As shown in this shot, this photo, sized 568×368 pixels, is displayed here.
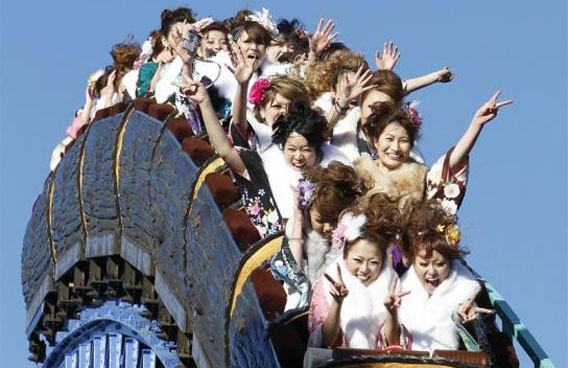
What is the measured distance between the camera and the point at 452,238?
9594 millimetres

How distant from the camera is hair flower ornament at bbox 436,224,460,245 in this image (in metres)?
9.59

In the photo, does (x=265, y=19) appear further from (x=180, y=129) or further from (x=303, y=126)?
(x=303, y=126)

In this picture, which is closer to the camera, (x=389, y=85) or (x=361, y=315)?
(x=361, y=315)

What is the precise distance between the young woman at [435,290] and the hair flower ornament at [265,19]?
317cm

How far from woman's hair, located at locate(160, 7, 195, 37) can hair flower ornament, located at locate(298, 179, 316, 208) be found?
13.8ft

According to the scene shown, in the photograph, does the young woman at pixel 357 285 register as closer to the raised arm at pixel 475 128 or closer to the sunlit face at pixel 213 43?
the raised arm at pixel 475 128

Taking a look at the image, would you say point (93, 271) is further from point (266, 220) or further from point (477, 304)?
point (477, 304)

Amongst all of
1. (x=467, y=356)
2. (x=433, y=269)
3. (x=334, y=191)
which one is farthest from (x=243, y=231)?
(x=467, y=356)

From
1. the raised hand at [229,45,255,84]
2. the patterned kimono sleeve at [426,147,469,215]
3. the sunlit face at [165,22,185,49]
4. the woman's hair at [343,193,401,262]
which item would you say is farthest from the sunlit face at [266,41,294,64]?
the woman's hair at [343,193,401,262]

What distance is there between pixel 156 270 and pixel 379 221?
366cm

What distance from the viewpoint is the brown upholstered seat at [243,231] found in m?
10.5

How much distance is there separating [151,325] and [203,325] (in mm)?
2518

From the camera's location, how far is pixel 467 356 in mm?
9102

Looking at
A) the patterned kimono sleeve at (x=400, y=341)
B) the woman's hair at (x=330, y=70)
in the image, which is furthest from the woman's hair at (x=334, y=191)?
the woman's hair at (x=330, y=70)
